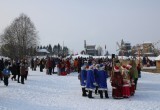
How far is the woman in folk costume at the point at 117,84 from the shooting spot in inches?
640

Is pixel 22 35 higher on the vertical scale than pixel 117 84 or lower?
higher

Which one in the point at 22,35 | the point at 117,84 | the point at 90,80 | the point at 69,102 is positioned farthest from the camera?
the point at 22,35

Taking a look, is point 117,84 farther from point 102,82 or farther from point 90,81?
point 90,81

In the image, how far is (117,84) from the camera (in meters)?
16.4

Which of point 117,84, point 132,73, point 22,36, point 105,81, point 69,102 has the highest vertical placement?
point 22,36

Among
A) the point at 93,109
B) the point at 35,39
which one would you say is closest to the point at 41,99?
the point at 93,109

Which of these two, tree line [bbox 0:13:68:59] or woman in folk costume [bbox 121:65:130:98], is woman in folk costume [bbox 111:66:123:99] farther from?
tree line [bbox 0:13:68:59]

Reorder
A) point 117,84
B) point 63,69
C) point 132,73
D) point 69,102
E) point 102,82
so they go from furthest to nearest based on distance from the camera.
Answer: point 63,69
point 132,73
point 102,82
point 117,84
point 69,102

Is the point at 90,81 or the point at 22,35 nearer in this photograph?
the point at 90,81

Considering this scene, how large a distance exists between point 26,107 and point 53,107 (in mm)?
997

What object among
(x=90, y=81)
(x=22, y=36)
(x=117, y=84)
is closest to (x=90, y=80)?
(x=90, y=81)

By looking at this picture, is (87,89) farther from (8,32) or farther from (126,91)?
(8,32)

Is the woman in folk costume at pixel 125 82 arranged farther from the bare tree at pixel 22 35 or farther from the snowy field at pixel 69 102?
the bare tree at pixel 22 35

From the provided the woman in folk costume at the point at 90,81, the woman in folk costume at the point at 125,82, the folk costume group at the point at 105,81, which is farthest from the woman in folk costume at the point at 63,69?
the woman in folk costume at the point at 90,81
